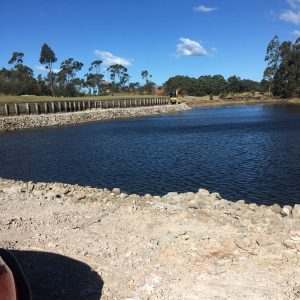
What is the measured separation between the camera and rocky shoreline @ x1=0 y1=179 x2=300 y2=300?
793 cm

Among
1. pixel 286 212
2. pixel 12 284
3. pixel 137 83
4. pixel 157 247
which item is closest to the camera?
pixel 12 284

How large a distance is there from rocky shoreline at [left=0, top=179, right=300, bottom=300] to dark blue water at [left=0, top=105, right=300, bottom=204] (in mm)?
6952

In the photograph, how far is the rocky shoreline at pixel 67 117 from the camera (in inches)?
2196

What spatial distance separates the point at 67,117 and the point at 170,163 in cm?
4339

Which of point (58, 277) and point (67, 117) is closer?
point (58, 277)

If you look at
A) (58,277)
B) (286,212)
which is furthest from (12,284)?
(286,212)

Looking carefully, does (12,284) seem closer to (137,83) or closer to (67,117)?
(67,117)

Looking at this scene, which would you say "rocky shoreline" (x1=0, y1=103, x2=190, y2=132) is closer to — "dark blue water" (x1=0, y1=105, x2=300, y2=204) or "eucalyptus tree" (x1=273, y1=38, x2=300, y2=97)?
"dark blue water" (x1=0, y1=105, x2=300, y2=204)

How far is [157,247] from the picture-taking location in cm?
959

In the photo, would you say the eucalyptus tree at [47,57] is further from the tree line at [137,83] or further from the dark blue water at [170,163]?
the dark blue water at [170,163]

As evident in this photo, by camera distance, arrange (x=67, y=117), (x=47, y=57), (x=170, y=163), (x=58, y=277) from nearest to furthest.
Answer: (x=58, y=277), (x=170, y=163), (x=67, y=117), (x=47, y=57)

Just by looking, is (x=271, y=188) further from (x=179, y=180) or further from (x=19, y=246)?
(x=19, y=246)

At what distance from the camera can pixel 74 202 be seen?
13.9 m

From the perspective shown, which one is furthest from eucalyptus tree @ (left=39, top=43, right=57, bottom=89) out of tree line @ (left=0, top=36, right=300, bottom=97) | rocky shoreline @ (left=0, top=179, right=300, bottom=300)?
rocky shoreline @ (left=0, top=179, right=300, bottom=300)
